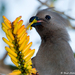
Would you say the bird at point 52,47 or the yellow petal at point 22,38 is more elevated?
the bird at point 52,47

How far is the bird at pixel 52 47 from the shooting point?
2320 mm

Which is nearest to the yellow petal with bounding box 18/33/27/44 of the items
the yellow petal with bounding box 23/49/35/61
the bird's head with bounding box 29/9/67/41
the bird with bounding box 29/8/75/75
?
the yellow petal with bounding box 23/49/35/61

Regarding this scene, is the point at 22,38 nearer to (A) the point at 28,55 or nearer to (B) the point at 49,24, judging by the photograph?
(A) the point at 28,55

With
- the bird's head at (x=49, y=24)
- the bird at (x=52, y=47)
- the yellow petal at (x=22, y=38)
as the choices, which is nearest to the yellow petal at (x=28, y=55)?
the yellow petal at (x=22, y=38)

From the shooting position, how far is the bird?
2320 mm

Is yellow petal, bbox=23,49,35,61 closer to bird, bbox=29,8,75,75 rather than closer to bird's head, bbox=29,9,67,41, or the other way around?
bird, bbox=29,8,75,75

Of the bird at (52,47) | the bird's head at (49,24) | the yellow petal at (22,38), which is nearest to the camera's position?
the yellow petal at (22,38)

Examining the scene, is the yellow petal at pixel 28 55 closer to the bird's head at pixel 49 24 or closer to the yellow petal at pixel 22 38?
the yellow petal at pixel 22 38

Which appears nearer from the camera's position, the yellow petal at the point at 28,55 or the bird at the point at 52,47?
the yellow petal at the point at 28,55

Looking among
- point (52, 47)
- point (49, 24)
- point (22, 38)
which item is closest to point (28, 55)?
point (22, 38)

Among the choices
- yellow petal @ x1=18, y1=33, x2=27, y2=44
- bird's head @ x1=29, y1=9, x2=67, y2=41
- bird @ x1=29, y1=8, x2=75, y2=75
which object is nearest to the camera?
yellow petal @ x1=18, y1=33, x2=27, y2=44

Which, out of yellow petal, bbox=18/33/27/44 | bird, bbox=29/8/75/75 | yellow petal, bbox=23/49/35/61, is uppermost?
bird, bbox=29/8/75/75

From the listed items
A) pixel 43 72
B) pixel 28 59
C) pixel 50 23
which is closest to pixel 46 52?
pixel 43 72

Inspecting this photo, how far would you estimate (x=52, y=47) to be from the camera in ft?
8.41
